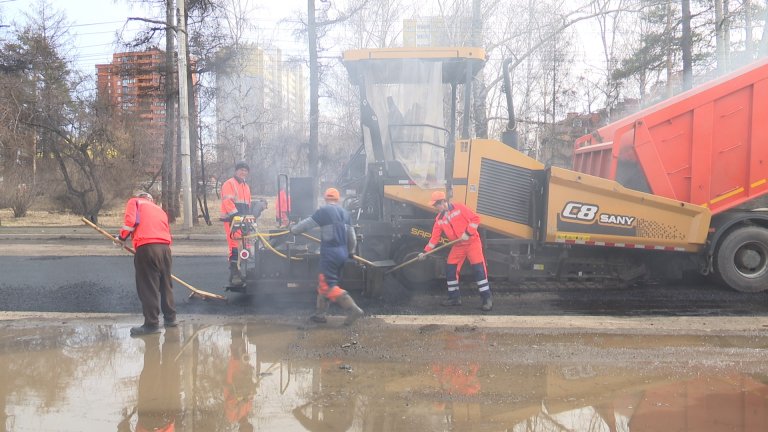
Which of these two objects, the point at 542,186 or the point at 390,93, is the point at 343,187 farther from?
the point at 542,186

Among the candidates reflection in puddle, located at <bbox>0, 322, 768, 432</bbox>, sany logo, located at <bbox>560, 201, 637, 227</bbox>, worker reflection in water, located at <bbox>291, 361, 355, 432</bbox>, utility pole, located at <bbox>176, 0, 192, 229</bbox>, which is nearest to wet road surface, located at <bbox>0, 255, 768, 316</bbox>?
sany logo, located at <bbox>560, 201, 637, 227</bbox>

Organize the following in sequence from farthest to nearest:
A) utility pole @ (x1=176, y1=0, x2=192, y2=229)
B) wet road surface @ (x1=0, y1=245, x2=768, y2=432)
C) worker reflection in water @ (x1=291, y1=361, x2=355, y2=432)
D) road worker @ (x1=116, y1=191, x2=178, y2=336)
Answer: utility pole @ (x1=176, y1=0, x2=192, y2=229), road worker @ (x1=116, y1=191, x2=178, y2=336), wet road surface @ (x1=0, y1=245, x2=768, y2=432), worker reflection in water @ (x1=291, y1=361, x2=355, y2=432)

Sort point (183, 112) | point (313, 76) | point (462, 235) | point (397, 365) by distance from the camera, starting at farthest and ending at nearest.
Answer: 1. point (313, 76)
2. point (183, 112)
3. point (462, 235)
4. point (397, 365)

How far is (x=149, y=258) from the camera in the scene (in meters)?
5.67

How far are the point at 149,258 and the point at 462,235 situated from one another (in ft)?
10.6

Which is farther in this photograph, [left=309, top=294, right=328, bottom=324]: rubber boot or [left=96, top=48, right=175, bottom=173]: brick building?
[left=96, top=48, right=175, bottom=173]: brick building

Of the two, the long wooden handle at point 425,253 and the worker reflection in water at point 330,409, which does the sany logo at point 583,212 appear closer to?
the long wooden handle at point 425,253

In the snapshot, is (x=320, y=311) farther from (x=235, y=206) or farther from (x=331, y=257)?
(x=235, y=206)

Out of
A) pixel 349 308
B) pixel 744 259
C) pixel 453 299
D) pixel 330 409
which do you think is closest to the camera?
pixel 330 409

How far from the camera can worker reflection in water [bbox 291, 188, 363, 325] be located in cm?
594

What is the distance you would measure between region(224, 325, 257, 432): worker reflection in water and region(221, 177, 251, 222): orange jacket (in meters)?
1.95

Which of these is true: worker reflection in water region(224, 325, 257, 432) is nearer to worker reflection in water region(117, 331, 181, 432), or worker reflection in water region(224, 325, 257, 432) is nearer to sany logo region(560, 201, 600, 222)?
worker reflection in water region(117, 331, 181, 432)

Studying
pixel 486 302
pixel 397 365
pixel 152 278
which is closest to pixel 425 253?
pixel 486 302

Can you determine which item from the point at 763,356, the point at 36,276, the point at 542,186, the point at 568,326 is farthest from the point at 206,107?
the point at 763,356
